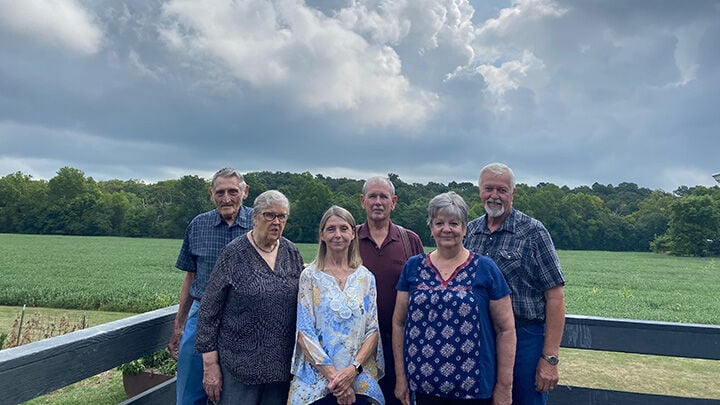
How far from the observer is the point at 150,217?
77750mm

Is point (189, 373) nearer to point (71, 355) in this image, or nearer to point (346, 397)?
point (71, 355)

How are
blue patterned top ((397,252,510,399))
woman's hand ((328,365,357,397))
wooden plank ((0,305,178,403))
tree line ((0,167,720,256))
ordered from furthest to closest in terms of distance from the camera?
tree line ((0,167,720,256)), woman's hand ((328,365,357,397)), blue patterned top ((397,252,510,399)), wooden plank ((0,305,178,403))

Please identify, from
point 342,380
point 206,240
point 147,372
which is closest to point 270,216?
point 206,240

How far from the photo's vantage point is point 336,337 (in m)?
2.64

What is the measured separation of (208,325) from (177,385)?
29.4 inches

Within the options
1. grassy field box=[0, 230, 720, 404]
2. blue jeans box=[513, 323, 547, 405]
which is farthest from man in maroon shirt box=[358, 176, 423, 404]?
grassy field box=[0, 230, 720, 404]

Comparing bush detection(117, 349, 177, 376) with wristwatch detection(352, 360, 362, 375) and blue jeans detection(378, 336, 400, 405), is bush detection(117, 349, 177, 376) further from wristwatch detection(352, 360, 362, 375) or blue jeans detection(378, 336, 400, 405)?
wristwatch detection(352, 360, 362, 375)

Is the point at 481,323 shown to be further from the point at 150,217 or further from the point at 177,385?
the point at 150,217

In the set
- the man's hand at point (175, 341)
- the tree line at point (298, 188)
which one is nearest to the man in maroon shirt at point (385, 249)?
the man's hand at point (175, 341)

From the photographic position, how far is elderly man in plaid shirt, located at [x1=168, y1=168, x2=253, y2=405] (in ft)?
10.4

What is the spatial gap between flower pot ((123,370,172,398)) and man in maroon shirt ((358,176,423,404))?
131 inches

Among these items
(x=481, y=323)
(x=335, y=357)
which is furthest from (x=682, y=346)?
(x=335, y=357)

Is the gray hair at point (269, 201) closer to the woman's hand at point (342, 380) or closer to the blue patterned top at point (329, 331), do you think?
the blue patterned top at point (329, 331)

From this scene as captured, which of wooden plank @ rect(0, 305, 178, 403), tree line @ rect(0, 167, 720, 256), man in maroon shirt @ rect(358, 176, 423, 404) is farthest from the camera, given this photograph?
tree line @ rect(0, 167, 720, 256)
